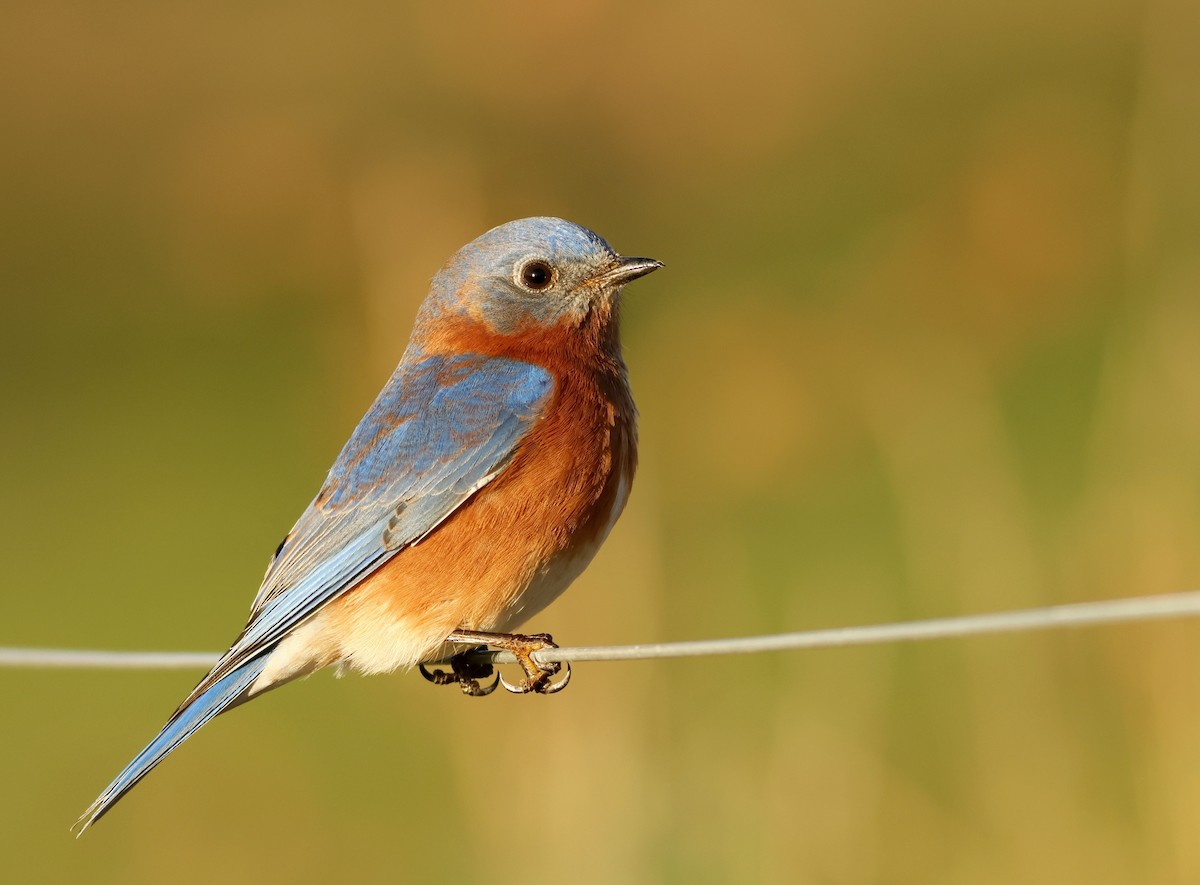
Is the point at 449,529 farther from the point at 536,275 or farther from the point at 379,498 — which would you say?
the point at 536,275

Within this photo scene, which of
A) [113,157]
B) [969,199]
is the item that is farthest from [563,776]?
[113,157]

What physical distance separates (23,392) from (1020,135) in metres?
6.47

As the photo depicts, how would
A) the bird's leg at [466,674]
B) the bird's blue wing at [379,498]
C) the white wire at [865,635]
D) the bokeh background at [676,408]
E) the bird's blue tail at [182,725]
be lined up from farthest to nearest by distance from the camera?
1. the bokeh background at [676,408]
2. the bird's leg at [466,674]
3. the bird's blue wing at [379,498]
4. the bird's blue tail at [182,725]
5. the white wire at [865,635]

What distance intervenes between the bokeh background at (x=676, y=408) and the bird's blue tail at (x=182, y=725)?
1010 mm

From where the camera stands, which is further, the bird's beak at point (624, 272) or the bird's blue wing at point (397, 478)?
the bird's beak at point (624, 272)

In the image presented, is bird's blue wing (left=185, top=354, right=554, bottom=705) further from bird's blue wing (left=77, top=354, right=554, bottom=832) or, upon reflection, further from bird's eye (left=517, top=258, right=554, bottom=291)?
bird's eye (left=517, top=258, right=554, bottom=291)

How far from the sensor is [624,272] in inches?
200

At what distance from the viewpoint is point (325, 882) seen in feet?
21.2

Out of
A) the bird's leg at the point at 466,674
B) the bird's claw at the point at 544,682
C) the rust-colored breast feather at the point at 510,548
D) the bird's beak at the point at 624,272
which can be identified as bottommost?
the bird's leg at the point at 466,674

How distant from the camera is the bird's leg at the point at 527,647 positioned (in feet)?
14.7

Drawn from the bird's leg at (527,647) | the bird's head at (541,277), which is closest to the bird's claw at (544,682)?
the bird's leg at (527,647)

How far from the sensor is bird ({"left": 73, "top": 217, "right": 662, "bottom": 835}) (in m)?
4.48

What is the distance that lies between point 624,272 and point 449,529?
100cm

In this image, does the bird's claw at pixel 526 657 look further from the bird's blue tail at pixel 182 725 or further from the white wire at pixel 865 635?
the bird's blue tail at pixel 182 725
